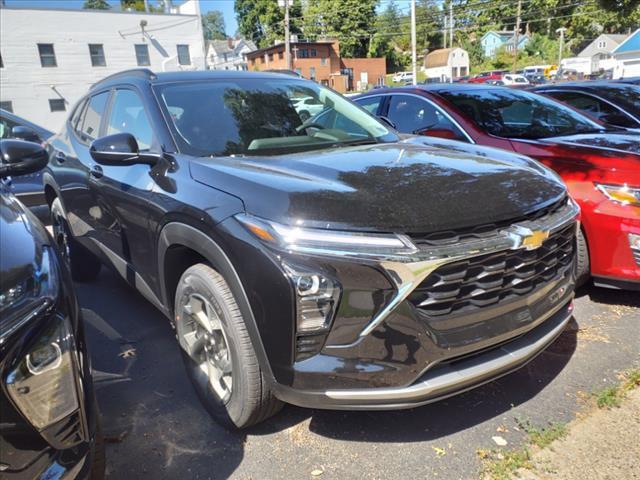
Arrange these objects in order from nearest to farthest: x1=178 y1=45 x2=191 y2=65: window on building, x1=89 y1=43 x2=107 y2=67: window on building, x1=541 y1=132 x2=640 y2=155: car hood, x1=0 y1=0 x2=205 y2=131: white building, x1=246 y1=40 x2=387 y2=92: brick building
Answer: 1. x1=541 y1=132 x2=640 y2=155: car hood
2. x1=0 y1=0 x2=205 y2=131: white building
3. x1=89 y1=43 x2=107 y2=67: window on building
4. x1=178 y1=45 x2=191 y2=65: window on building
5. x1=246 y1=40 x2=387 y2=92: brick building

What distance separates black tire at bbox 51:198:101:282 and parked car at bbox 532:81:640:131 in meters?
5.73

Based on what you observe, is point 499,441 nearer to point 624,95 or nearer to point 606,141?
point 606,141

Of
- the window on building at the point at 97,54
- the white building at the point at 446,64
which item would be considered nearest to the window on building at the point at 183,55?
the window on building at the point at 97,54

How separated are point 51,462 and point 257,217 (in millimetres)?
1070

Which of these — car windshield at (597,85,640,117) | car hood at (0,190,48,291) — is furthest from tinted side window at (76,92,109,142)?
car windshield at (597,85,640,117)

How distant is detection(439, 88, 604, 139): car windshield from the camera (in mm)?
4543

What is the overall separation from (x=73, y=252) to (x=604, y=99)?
635 cm

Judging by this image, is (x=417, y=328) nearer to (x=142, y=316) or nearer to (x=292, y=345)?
(x=292, y=345)

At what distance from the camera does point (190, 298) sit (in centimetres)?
256

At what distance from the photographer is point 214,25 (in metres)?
116

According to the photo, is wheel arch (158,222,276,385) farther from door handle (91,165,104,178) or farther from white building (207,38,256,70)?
white building (207,38,256,70)

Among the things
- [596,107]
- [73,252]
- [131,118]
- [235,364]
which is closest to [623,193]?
[235,364]

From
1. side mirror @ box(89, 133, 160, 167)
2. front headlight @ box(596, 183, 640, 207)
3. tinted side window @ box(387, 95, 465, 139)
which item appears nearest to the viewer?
→ side mirror @ box(89, 133, 160, 167)

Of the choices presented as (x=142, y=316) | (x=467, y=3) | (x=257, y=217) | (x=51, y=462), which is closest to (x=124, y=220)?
(x=142, y=316)
